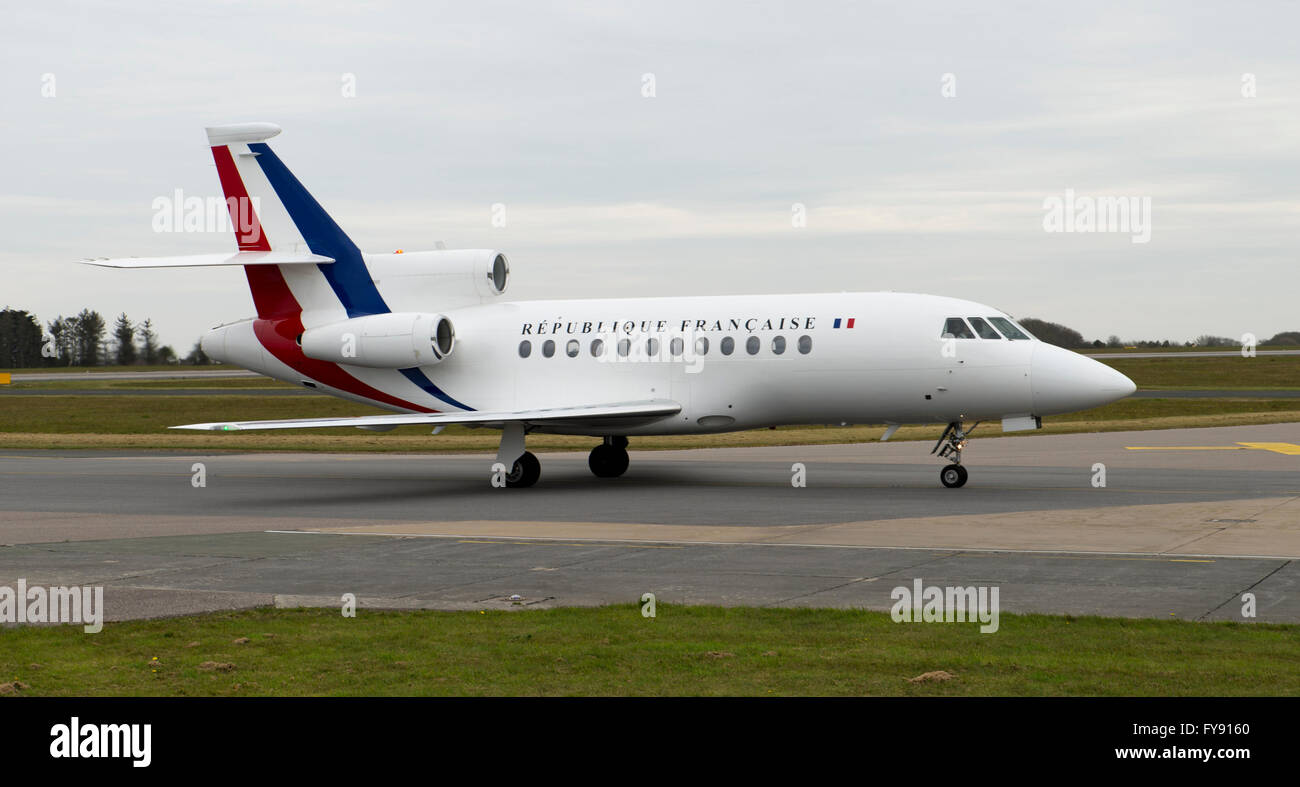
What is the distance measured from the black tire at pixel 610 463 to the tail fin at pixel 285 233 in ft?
19.6

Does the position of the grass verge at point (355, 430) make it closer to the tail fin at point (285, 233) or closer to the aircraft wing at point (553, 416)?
the aircraft wing at point (553, 416)

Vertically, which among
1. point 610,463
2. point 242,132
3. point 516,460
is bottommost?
point 610,463

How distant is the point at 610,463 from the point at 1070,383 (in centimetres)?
996

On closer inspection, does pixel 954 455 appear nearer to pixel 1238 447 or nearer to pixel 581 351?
pixel 581 351

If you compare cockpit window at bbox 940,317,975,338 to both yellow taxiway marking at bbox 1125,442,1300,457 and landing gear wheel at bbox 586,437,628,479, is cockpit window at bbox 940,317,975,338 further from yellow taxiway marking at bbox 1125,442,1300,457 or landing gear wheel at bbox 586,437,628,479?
yellow taxiway marking at bbox 1125,442,1300,457

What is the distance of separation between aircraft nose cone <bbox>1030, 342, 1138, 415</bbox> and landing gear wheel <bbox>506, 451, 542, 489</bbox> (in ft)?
32.5

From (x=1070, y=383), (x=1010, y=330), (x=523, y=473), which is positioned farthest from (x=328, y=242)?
(x=1070, y=383)

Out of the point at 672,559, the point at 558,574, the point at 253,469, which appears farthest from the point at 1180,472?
the point at 253,469

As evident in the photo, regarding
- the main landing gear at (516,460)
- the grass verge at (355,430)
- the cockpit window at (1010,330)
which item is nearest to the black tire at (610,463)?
the main landing gear at (516,460)

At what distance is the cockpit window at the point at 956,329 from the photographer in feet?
78.8

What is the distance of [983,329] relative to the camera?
24.0 meters

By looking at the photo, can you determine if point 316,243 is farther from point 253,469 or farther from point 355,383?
point 253,469

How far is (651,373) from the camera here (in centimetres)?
2625

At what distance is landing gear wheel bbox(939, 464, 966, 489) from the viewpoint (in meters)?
23.8
